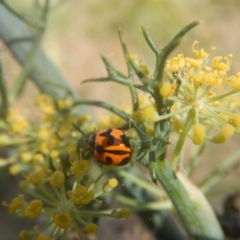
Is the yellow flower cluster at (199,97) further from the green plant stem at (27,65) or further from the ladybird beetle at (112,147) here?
the green plant stem at (27,65)

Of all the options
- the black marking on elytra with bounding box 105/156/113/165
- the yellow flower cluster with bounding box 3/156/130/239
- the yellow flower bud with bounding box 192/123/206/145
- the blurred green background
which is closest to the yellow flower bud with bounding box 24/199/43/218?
the yellow flower cluster with bounding box 3/156/130/239

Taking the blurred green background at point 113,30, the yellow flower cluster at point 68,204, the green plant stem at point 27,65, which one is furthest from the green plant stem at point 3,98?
the blurred green background at point 113,30

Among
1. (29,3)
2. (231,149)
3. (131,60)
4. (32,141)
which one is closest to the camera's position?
(131,60)

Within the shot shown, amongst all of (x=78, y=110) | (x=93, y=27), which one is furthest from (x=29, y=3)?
(x=78, y=110)

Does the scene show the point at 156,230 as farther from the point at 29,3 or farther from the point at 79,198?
the point at 29,3

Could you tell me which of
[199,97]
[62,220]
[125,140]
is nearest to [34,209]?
[62,220]

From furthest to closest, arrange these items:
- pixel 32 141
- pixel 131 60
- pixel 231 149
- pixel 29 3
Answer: pixel 29 3 < pixel 231 149 < pixel 32 141 < pixel 131 60

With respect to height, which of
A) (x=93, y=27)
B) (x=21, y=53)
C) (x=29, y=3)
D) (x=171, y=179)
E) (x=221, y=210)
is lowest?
(x=221, y=210)

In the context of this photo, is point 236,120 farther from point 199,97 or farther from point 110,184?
point 110,184
